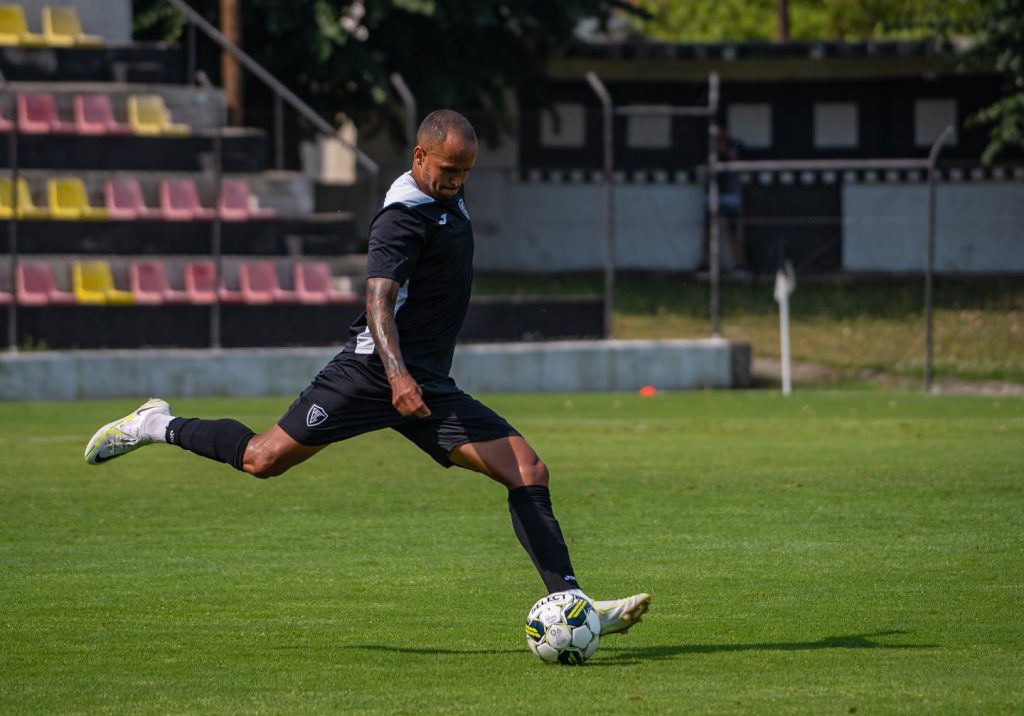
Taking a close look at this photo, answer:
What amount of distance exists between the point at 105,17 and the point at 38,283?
6.65 meters

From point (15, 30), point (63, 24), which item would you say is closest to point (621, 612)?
point (15, 30)

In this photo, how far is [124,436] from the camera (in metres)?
7.95

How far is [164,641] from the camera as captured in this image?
22.7 ft

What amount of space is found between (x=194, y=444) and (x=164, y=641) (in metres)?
1.05

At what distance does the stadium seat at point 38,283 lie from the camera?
67.9ft

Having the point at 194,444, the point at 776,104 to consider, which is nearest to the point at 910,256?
the point at 776,104

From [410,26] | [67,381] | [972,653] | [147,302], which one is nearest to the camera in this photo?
[972,653]

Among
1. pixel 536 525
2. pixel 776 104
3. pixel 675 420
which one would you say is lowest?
pixel 675 420

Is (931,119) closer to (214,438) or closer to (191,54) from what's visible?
(191,54)

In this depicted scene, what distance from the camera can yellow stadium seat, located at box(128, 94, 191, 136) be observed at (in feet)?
79.0

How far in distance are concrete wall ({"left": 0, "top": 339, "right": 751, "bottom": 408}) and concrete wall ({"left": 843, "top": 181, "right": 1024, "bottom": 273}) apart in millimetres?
9361

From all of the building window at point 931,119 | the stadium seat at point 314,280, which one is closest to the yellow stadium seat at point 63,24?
the stadium seat at point 314,280

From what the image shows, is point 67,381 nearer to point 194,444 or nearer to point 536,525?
point 194,444

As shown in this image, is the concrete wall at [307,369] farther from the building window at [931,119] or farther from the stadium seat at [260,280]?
the building window at [931,119]
